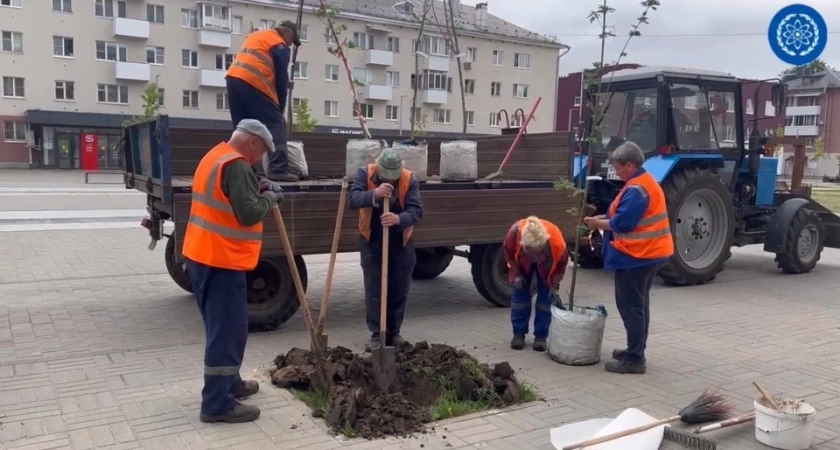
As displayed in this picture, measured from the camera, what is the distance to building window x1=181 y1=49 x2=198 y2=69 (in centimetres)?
4019

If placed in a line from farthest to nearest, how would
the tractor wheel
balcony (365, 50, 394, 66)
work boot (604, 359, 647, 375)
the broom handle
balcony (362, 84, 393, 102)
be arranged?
1. balcony (362, 84, 393, 102)
2. balcony (365, 50, 394, 66)
3. the tractor wheel
4. work boot (604, 359, 647, 375)
5. the broom handle

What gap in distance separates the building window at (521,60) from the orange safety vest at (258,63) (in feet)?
146

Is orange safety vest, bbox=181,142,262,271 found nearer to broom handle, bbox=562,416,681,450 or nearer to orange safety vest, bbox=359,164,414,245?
orange safety vest, bbox=359,164,414,245

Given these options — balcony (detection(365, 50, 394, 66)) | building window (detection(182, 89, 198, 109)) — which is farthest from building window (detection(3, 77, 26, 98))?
balcony (detection(365, 50, 394, 66))

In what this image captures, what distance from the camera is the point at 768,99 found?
31.5 feet

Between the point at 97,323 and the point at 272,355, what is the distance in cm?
186

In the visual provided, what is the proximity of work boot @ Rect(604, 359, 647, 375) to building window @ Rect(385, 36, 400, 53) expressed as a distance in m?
41.7

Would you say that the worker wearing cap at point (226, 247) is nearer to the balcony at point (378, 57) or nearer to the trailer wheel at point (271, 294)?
the trailer wheel at point (271, 294)

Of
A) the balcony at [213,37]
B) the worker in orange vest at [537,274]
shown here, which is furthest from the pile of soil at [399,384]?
the balcony at [213,37]

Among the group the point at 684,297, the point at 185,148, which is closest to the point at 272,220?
the point at 185,148

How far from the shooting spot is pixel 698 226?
9.11 metres

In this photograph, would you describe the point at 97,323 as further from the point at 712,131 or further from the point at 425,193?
the point at 712,131

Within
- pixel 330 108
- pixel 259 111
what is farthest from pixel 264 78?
pixel 330 108

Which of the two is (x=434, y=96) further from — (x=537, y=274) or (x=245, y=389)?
(x=245, y=389)
